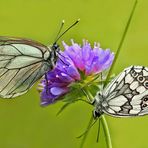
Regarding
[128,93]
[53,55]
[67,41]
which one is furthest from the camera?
[67,41]

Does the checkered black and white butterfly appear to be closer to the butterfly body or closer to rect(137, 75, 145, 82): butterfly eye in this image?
rect(137, 75, 145, 82): butterfly eye

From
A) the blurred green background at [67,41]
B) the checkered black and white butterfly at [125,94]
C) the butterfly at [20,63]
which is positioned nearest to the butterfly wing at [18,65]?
the butterfly at [20,63]

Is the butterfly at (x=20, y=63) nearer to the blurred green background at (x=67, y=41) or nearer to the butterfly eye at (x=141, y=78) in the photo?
the butterfly eye at (x=141, y=78)

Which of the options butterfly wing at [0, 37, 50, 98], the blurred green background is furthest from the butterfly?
the blurred green background

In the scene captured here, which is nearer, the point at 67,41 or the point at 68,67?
the point at 68,67

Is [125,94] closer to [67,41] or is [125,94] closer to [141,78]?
[141,78]

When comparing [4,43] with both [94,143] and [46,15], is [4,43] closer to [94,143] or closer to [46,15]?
[94,143]

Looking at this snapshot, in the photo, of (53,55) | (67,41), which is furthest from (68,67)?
(67,41)

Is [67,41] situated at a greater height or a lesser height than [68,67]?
greater

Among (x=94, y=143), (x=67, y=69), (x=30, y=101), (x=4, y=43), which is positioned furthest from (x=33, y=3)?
(x=67, y=69)
